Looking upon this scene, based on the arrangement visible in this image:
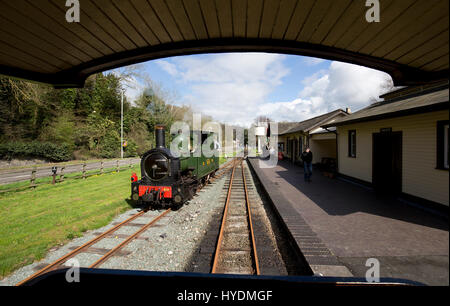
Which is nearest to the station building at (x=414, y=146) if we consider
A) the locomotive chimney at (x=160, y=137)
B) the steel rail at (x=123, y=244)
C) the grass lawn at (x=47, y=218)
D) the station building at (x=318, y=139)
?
the steel rail at (x=123, y=244)

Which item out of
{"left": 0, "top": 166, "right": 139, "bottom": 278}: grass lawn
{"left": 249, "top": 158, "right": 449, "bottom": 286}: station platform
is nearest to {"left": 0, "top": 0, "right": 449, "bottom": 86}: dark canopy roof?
{"left": 249, "top": 158, "right": 449, "bottom": 286}: station platform

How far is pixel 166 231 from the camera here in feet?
16.2

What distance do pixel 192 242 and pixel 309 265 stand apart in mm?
2548

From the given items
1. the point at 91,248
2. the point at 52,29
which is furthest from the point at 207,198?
the point at 52,29

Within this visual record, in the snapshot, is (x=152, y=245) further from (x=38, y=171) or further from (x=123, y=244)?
(x=38, y=171)

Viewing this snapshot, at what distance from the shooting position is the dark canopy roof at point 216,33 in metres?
1.23

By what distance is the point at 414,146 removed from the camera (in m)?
0.91

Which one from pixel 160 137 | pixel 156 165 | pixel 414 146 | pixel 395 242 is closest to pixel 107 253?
pixel 156 165

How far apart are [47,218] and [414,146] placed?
287 inches

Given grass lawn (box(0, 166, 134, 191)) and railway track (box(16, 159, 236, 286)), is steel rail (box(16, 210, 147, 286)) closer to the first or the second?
railway track (box(16, 159, 236, 286))

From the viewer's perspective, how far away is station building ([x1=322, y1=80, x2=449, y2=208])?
2.34 feet

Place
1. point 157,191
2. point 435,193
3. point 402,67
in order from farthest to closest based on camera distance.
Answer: point 157,191 → point 402,67 → point 435,193
